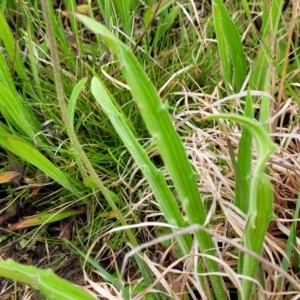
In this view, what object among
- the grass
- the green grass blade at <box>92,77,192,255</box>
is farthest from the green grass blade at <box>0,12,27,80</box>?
the green grass blade at <box>92,77,192,255</box>

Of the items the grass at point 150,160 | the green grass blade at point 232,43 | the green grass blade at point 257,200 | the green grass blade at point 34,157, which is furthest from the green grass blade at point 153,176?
the green grass blade at point 232,43

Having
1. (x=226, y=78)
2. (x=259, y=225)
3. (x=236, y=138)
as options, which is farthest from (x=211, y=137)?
(x=259, y=225)

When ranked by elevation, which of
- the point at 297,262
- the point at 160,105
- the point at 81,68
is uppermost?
the point at 160,105

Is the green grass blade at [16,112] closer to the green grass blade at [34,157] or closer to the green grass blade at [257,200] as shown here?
the green grass blade at [34,157]

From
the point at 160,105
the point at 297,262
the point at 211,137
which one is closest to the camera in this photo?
the point at 160,105

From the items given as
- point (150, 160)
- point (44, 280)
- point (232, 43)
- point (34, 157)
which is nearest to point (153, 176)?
point (150, 160)

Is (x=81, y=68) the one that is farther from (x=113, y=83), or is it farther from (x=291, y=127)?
(x=291, y=127)

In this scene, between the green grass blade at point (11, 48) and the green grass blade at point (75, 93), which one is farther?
the green grass blade at point (11, 48)
